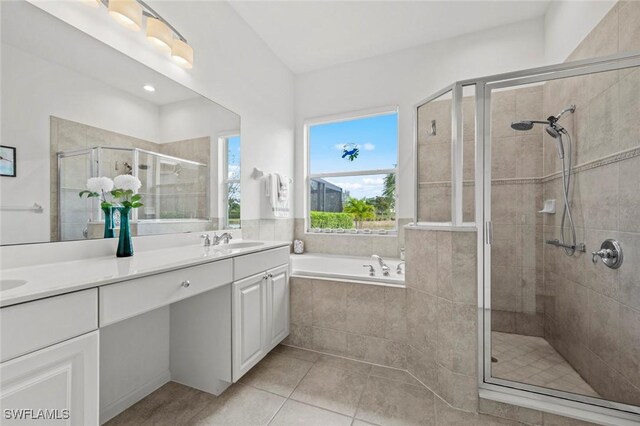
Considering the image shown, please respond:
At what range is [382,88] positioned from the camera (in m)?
2.94

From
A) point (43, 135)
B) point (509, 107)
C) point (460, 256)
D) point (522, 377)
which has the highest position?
point (509, 107)

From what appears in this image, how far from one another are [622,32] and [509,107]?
26.3 inches

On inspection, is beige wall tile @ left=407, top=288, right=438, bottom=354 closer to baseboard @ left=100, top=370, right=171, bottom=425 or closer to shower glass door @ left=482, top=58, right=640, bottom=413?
shower glass door @ left=482, top=58, right=640, bottom=413

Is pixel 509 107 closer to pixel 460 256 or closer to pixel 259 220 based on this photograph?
pixel 460 256

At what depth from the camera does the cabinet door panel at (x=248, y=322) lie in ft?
5.11

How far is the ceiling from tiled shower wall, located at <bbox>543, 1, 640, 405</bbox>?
1.00 metres

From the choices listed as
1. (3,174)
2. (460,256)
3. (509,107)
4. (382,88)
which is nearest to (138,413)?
(3,174)

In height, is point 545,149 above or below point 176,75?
below

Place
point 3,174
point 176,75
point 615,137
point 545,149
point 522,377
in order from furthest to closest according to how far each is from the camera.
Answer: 1. point 176,75
2. point 545,149
3. point 522,377
4. point 615,137
5. point 3,174

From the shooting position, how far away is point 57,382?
795 mm

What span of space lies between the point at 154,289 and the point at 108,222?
59cm

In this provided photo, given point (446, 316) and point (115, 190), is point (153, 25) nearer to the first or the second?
point (115, 190)

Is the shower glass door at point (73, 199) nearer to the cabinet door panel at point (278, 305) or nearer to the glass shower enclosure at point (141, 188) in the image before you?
the glass shower enclosure at point (141, 188)

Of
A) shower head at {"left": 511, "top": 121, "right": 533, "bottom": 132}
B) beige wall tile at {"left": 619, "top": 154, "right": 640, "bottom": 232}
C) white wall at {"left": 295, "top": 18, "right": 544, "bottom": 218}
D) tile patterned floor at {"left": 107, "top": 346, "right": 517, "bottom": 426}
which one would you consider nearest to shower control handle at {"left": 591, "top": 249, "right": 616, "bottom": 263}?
beige wall tile at {"left": 619, "top": 154, "right": 640, "bottom": 232}
